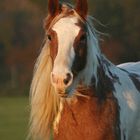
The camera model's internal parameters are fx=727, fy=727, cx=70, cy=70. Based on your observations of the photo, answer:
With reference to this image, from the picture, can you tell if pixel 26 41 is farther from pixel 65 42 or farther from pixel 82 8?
pixel 65 42

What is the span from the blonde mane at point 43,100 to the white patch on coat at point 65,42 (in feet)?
1.02

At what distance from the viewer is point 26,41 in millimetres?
56875

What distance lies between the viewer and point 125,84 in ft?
23.0

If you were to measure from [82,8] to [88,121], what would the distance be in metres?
1.00

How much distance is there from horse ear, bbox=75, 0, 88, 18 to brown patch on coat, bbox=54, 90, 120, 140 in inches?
27.7

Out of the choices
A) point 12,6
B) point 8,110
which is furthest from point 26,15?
point 8,110

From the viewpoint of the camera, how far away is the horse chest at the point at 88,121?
6.39m

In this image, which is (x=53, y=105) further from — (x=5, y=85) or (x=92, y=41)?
(x=5, y=85)

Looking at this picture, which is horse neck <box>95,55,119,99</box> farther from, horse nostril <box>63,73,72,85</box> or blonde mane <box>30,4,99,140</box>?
horse nostril <box>63,73,72,85</box>

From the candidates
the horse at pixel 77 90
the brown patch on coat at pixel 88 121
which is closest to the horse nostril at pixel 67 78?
the horse at pixel 77 90

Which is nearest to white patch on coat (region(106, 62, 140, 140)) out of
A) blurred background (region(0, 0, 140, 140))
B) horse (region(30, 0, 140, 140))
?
horse (region(30, 0, 140, 140))

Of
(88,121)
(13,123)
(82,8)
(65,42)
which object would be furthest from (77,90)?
(13,123)

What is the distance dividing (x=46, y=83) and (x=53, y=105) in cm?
22

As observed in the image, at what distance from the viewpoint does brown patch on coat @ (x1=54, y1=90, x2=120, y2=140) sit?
6.39m
